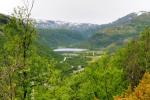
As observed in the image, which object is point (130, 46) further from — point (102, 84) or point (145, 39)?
point (102, 84)

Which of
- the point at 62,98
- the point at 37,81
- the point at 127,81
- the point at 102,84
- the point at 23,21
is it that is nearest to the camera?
the point at 23,21

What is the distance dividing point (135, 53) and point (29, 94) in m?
49.2

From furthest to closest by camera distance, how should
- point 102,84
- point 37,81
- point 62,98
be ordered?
point 102,84
point 62,98
point 37,81

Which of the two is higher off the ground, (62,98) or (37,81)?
(37,81)

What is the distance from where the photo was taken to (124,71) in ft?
298

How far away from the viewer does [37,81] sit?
45.3 metres

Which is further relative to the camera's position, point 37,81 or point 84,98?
point 84,98

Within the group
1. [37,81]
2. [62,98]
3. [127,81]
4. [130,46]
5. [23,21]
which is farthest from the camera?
[130,46]

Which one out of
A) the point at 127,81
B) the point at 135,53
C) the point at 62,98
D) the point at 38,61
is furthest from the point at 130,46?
the point at 38,61

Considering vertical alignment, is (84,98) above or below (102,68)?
below

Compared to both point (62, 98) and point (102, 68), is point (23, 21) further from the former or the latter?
point (102, 68)

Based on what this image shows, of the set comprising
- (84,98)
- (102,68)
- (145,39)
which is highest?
(145,39)

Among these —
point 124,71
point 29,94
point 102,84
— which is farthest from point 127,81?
point 29,94

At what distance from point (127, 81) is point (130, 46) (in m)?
10.7
